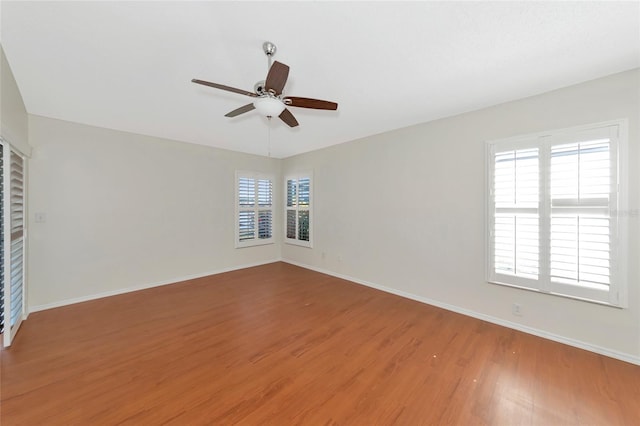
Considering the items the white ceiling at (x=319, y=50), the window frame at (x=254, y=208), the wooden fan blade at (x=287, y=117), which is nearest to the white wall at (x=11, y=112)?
the white ceiling at (x=319, y=50)

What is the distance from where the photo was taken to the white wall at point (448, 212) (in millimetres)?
2123

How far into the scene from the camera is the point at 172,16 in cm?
151

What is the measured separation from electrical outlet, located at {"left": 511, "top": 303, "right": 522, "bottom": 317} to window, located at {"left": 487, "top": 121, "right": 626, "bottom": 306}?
9.1 inches

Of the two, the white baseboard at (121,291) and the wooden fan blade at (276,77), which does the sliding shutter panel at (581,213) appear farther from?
the white baseboard at (121,291)

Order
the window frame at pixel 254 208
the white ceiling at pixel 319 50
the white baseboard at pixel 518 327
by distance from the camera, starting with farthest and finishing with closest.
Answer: the window frame at pixel 254 208 < the white baseboard at pixel 518 327 < the white ceiling at pixel 319 50

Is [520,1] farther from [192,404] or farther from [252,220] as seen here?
[252,220]

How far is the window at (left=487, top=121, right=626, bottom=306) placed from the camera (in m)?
2.12

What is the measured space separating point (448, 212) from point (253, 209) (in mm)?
3914

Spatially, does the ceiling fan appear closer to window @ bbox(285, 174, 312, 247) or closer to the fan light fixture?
the fan light fixture

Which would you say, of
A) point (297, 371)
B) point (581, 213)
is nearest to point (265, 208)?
point (297, 371)

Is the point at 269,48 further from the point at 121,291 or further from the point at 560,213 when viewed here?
the point at 121,291

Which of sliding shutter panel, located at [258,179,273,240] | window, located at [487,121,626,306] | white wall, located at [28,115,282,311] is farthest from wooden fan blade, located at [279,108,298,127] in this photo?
sliding shutter panel, located at [258,179,273,240]

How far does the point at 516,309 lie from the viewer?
8.53ft

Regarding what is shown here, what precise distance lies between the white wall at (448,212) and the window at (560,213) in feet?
0.31
